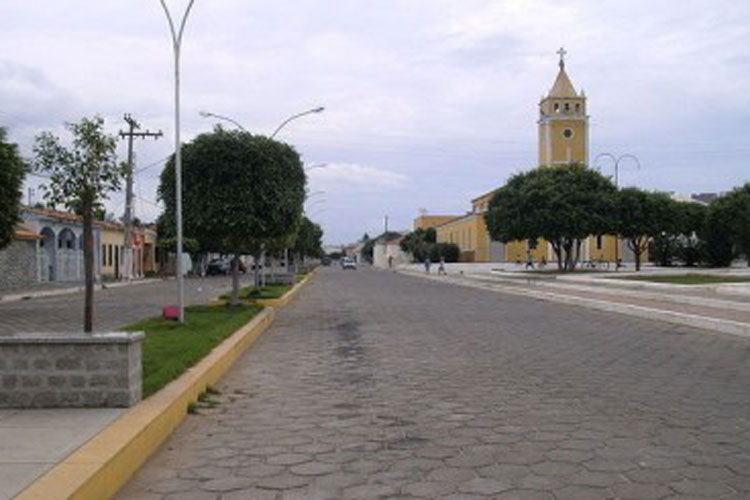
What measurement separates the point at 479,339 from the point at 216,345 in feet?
17.4

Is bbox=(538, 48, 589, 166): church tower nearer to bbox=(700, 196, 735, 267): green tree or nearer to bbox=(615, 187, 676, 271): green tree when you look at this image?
bbox=(700, 196, 735, 267): green tree

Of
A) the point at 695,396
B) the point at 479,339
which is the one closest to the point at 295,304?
the point at 479,339

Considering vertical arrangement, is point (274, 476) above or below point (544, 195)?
below

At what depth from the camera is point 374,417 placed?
8.20 m

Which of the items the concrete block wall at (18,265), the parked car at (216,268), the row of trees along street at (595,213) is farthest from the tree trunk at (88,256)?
the parked car at (216,268)

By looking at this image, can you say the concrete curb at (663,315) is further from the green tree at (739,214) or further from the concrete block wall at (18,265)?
the concrete block wall at (18,265)

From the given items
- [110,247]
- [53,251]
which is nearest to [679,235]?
[110,247]

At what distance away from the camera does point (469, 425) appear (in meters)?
7.73

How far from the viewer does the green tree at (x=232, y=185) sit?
67.9ft

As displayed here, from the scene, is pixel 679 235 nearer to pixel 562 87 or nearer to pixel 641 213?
pixel 641 213

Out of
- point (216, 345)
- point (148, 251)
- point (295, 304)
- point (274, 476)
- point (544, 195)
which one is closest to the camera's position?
point (274, 476)

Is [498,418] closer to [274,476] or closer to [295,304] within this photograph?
[274,476]

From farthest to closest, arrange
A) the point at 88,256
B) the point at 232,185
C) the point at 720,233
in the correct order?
the point at 720,233
the point at 232,185
the point at 88,256

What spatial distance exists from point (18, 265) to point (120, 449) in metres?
40.0
